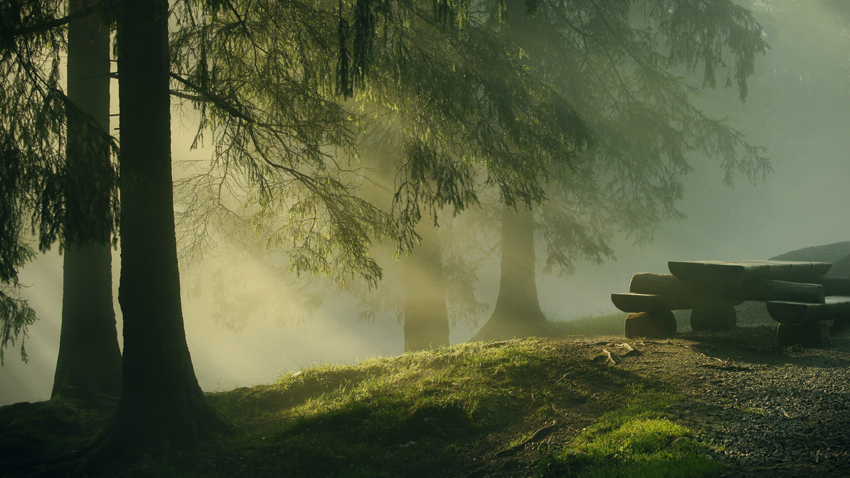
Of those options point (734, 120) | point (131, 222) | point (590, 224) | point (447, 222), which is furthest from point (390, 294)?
point (734, 120)

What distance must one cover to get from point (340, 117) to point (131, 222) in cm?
287

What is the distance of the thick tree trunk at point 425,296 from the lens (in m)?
10.7

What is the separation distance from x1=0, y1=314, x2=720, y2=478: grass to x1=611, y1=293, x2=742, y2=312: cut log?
128 cm

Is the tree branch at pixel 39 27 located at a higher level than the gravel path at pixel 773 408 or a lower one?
higher

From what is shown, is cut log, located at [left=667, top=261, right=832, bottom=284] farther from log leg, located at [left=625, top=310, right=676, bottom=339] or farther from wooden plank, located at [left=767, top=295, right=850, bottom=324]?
log leg, located at [left=625, top=310, right=676, bottom=339]

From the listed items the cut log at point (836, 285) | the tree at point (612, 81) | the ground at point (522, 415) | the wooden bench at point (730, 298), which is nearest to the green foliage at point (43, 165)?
the ground at point (522, 415)

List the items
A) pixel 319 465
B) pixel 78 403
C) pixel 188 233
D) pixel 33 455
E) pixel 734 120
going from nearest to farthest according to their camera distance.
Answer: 1. pixel 319 465
2. pixel 33 455
3. pixel 78 403
4. pixel 188 233
5. pixel 734 120

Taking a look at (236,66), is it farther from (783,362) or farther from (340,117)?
(783,362)

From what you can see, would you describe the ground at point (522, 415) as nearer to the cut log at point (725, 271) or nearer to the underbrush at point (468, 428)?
the underbrush at point (468, 428)

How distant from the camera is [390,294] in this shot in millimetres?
14023

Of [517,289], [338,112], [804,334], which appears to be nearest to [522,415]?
[804,334]

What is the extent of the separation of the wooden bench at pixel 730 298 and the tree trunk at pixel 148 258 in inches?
236

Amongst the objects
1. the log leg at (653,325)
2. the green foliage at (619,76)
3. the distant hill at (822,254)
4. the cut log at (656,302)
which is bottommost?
the log leg at (653,325)

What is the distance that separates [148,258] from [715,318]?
760 cm
